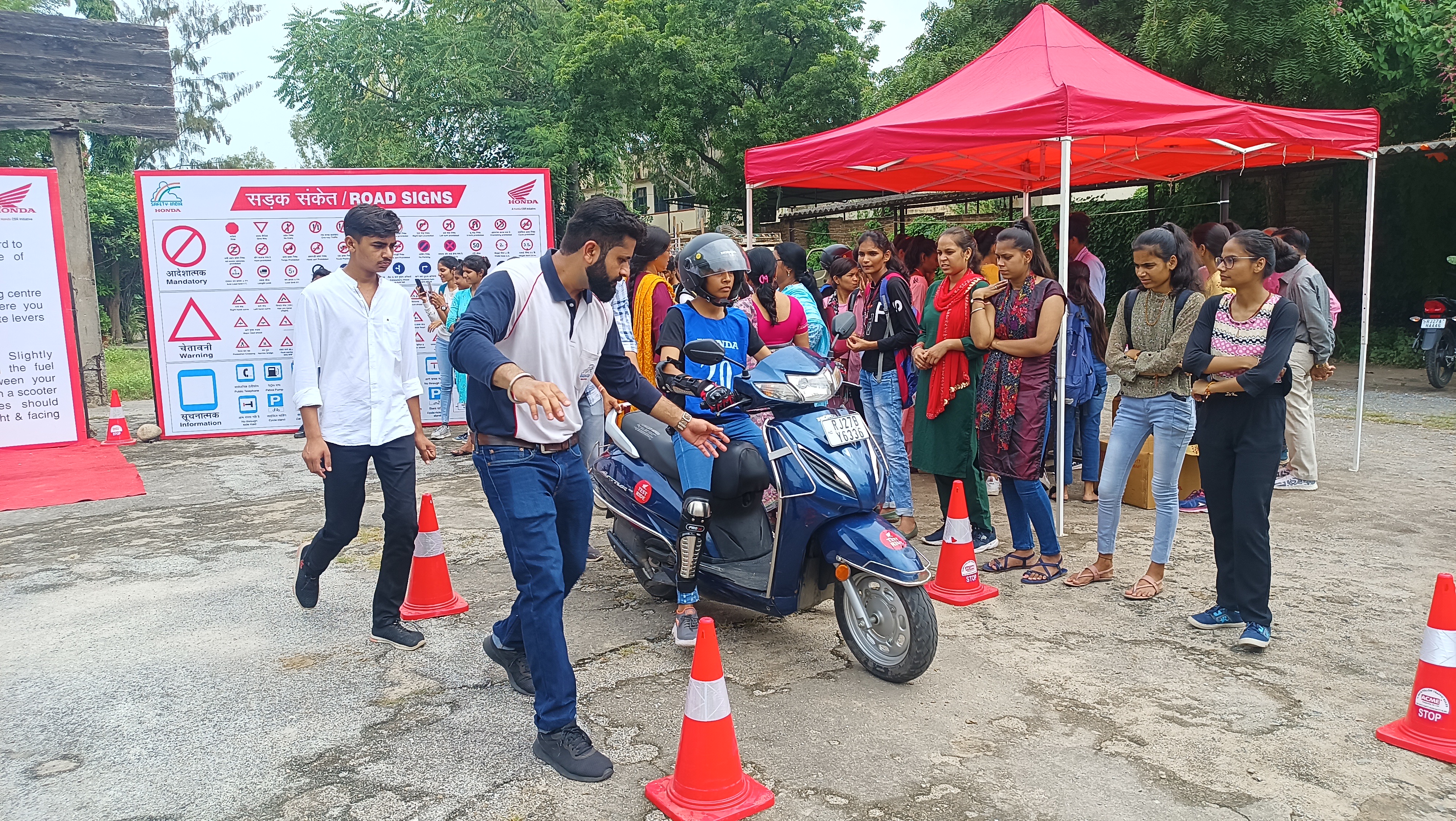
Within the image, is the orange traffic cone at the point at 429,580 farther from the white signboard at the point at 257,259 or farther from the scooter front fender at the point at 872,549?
the white signboard at the point at 257,259

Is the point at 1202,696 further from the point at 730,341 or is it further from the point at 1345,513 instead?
the point at 1345,513

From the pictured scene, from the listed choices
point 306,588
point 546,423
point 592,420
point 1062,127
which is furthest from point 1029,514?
point 306,588

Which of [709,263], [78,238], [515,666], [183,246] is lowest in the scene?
[515,666]

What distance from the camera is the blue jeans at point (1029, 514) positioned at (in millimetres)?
5215

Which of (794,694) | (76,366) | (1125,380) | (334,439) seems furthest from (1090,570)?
(76,366)

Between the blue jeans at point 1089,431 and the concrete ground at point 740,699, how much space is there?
2.86ft

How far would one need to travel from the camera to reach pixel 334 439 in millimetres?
4246

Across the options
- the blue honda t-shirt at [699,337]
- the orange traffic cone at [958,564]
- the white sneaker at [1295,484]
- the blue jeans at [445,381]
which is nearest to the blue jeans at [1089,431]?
the white sneaker at [1295,484]

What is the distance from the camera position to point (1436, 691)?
11.0 ft

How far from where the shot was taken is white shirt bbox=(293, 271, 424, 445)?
13.9ft

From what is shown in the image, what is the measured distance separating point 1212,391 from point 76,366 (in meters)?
10.0

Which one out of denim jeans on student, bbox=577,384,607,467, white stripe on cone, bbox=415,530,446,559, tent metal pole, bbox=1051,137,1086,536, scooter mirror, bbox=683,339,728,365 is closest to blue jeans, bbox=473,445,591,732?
scooter mirror, bbox=683,339,728,365

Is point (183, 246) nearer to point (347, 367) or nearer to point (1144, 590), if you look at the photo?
point (347, 367)

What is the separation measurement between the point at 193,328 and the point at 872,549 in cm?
880
